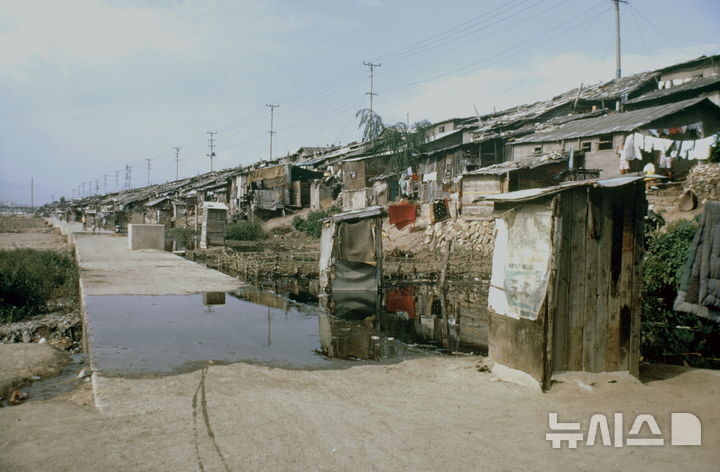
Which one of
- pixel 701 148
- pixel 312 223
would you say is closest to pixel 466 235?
pixel 701 148

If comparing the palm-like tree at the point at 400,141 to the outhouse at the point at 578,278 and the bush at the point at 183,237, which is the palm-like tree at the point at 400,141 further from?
the outhouse at the point at 578,278

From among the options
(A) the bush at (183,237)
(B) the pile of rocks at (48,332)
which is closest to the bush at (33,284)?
(B) the pile of rocks at (48,332)

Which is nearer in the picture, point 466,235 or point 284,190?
point 466,235

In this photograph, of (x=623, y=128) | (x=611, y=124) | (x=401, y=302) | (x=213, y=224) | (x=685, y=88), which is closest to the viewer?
(x=401, y=302)

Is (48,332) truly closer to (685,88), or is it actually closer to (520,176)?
(520,176)

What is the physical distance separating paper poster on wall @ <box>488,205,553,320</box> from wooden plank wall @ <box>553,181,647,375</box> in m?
0.20

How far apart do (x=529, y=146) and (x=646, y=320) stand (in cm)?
1680

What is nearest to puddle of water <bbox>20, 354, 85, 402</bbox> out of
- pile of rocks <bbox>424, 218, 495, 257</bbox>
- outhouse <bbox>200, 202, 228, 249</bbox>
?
pile of rocks <bbox>424, 218, 495, 257</bbox>

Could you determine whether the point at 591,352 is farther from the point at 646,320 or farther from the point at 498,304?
the point at 646,320

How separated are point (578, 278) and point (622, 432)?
1702 millimetres

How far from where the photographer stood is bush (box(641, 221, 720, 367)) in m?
8.84

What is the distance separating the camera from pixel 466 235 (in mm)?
22672

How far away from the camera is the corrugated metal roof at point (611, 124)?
21594mm

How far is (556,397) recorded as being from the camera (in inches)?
214
